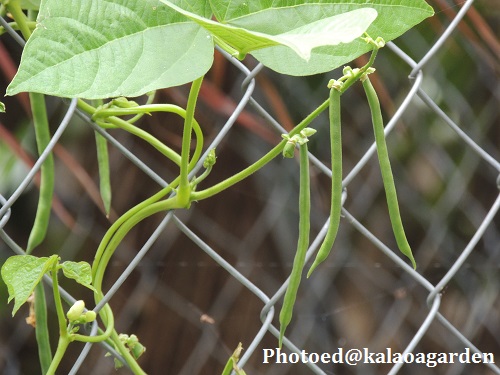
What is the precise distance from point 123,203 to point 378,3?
2.05ft

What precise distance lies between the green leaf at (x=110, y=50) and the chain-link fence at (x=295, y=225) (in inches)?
17.2

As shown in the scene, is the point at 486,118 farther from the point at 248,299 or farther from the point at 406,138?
the point at 248,299

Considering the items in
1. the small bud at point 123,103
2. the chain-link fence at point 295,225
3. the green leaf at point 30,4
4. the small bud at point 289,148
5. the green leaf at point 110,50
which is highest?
the green leaf at point 110,50

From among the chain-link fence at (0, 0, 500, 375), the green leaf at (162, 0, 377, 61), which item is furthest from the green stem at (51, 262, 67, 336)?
the chain-link fence at (0, 0, 500, 375)

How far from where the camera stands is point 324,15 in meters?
0.46

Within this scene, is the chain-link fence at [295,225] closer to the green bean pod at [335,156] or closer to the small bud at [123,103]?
the small bud at [123,103]

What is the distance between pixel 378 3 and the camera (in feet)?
1.59

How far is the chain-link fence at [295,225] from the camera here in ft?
3.35

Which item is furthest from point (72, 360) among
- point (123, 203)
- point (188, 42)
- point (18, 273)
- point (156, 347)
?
point (188, 42)

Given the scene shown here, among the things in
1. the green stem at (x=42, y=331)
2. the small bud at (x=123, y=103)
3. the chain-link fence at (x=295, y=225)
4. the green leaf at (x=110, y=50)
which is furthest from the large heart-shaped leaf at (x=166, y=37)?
the chain-link fence at (x=295, y=225)

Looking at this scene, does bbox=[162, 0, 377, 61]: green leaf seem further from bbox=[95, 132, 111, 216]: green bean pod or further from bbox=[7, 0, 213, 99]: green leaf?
bbox=[95, 132, 111, 216]: green bean pod

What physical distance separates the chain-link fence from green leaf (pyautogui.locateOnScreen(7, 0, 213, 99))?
0.44 meters

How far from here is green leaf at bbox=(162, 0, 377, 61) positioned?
343 millimetres

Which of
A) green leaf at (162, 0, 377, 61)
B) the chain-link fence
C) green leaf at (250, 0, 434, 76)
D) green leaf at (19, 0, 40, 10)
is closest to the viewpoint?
green leaf at (162, 0, 377, 61)
